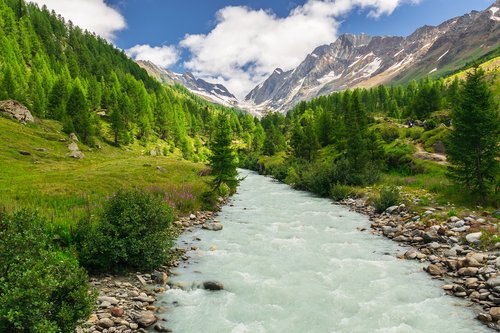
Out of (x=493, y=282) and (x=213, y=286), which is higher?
(x=493, y=282)

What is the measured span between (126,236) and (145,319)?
15.9ft

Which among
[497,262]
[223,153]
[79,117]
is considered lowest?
[497,262]

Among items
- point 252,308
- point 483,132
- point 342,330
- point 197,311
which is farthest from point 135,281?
point 483,132

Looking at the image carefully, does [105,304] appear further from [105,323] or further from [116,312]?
[105,323]

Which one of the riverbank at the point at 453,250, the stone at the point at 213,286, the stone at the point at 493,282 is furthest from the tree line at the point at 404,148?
the stone at the point at 213,286

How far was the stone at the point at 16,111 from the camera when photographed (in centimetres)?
6388

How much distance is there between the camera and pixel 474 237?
19312mm

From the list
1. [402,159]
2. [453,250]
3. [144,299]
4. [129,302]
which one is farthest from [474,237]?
[402,159]

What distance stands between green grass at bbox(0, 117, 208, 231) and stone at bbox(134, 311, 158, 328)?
568 cm

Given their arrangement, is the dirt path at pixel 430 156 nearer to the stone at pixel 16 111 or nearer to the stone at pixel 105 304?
the stone at pixel 105 304

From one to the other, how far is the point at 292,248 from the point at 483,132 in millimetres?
18175

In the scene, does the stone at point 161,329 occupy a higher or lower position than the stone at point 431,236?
lower

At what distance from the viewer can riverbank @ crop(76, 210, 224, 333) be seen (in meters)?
10.7

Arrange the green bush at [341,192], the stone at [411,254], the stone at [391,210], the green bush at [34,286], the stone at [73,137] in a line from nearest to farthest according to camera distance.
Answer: the green bush at [34,286] < the stone at [411,254] < the stone at [391,210] < the green bush at [341,192] < the stone at [73,137]
